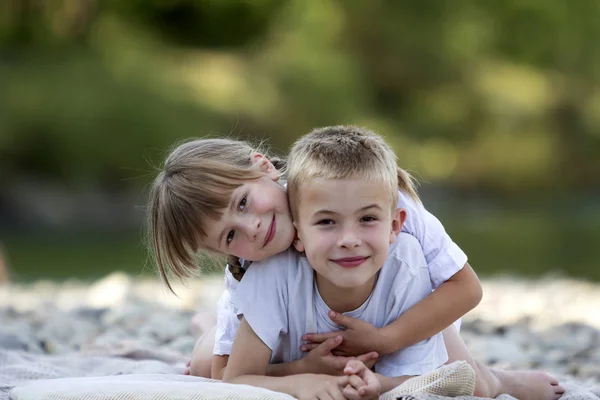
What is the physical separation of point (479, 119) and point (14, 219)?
1032cm

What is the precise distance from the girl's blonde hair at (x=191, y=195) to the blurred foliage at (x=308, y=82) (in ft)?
34.2

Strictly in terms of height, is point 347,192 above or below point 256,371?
above

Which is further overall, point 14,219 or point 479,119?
point 479,119

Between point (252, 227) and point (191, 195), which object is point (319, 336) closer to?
point (252, 227)

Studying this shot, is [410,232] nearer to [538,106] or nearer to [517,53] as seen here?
[538,106]

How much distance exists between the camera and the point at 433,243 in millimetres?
2242

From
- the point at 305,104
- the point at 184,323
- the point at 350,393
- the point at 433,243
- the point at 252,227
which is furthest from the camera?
the point at 305,104

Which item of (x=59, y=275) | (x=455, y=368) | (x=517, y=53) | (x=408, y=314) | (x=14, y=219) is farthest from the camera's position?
(x=517, y=53)

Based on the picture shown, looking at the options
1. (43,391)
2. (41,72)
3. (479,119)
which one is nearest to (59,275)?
(41,72)

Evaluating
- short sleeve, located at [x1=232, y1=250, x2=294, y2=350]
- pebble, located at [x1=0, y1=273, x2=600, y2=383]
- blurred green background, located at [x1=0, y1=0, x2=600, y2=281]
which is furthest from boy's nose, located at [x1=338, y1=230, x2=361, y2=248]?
blurred green background, located at [x1=0, y1=0, x2=600, y2=281]

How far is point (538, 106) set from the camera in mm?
18672

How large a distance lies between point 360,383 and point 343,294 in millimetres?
248

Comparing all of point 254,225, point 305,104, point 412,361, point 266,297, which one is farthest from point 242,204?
point 305,104

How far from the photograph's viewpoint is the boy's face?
2008 millimetres
